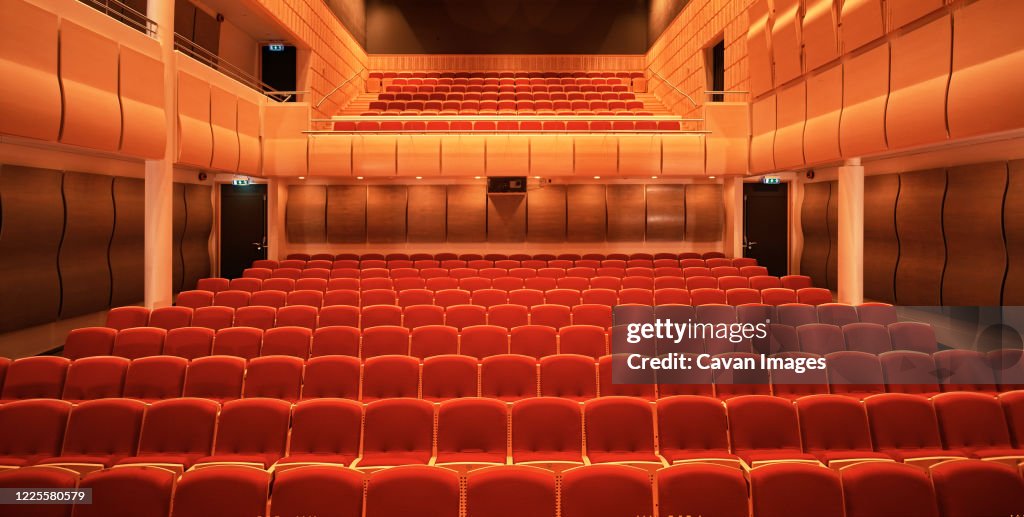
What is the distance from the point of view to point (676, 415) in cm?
475

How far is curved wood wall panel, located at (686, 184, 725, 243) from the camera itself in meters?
14.5

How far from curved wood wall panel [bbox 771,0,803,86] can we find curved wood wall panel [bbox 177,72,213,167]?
31.7 feet

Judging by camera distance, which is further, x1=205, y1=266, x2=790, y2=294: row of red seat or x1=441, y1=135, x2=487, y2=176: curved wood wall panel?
x1=441, y1=135, x2=487, y2=176: curved wood wall panel

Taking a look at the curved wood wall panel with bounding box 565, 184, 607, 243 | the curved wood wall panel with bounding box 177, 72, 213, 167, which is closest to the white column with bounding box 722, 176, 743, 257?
the curved wood wall panel with bounding box 565, 184, 607, 243

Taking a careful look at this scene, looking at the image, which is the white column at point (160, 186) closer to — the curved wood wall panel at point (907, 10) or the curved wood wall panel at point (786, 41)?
the curved wood wall panel at point (786, 41)

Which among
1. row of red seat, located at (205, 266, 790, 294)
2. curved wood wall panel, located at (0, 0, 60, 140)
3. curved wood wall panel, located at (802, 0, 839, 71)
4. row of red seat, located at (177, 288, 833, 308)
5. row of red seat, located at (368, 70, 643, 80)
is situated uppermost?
row of red seat, located at (368, 70, 643, 80)

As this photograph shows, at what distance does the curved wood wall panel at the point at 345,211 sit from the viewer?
14.6m

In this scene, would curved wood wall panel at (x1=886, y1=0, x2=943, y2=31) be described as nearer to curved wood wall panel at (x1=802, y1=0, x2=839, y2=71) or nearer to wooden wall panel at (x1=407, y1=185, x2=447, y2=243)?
curved wood wall panel at (x1=802, y1=0, x2=839, y2=71)

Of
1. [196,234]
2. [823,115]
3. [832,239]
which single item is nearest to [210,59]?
[196,234]

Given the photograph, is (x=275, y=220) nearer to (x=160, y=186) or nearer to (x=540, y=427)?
(x=160, y=186)

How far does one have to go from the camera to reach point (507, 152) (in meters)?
13.4

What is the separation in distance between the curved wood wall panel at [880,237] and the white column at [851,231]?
0.74 meters

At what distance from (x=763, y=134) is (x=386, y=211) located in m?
8.22

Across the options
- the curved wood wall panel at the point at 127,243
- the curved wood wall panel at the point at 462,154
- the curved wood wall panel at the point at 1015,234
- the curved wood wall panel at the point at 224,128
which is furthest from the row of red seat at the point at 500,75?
the curved wood wall panel at the point at 1015,234
